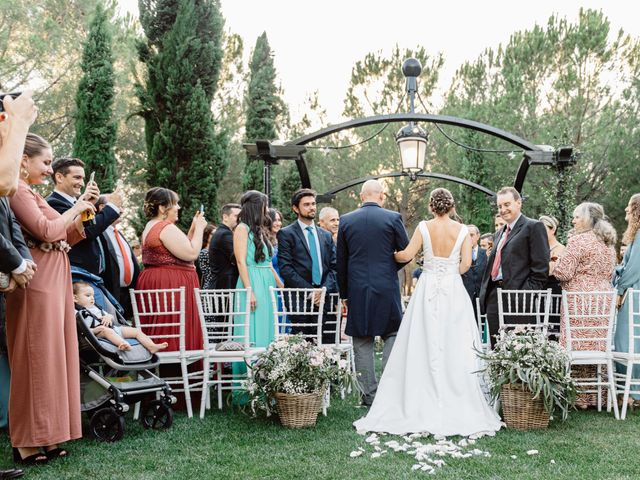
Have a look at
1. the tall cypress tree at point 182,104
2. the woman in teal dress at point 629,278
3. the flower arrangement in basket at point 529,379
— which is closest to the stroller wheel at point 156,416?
the flower arrangement in basket at point 529,379

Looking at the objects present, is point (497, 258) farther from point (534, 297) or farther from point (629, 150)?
point (629, 150)

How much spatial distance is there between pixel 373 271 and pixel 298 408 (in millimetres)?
1364

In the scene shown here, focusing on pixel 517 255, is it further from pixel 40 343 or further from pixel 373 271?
pixel 40 343

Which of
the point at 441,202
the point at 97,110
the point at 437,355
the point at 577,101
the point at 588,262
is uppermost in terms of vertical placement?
the point at 577,101

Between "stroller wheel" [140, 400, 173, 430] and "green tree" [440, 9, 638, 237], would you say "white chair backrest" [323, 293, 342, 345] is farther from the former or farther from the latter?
"green tree" [440, 9, 638, 237]

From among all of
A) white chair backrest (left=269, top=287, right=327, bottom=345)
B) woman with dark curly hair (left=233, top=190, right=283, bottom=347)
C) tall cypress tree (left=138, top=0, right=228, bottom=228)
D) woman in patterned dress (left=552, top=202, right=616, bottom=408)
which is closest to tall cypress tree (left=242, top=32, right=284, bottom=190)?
tall cypress tree (left=138, top=0, right=228, bottom=228)

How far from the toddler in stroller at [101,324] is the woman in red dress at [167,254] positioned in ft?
2.19

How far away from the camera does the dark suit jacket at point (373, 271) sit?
5.09m

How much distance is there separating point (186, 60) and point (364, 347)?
10358 millimetres

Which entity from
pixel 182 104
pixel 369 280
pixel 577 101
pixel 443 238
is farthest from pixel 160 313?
pixel 577 101

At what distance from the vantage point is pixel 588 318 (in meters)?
5.21

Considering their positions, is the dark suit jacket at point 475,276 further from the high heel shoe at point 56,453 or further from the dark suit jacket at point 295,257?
the high heel shoe at point 56,453

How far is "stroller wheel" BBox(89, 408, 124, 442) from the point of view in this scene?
4.04 meters

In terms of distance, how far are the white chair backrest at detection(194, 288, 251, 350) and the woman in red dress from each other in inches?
6.7
